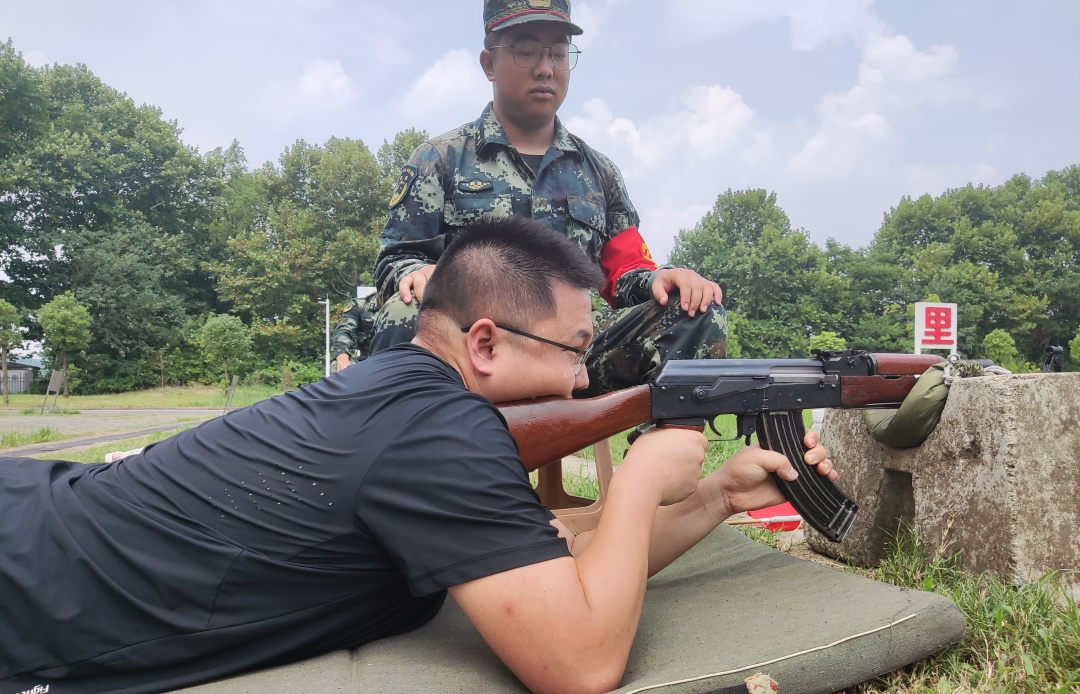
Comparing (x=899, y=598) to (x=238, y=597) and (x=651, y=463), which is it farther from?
(x=238, y=597)

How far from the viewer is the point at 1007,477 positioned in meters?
2.45

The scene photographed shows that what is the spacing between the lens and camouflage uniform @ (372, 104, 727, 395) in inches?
117

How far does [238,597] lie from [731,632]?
1.23 m

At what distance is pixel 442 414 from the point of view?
1.41 m

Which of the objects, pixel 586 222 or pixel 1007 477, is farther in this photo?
pixel 586 222

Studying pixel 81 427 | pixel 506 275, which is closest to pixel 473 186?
pixel 506 275

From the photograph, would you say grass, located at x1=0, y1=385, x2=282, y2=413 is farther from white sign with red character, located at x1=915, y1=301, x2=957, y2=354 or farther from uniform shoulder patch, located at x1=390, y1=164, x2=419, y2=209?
uniform shoulder patch, located at x1=390, y1=164, x2=419, y2=209

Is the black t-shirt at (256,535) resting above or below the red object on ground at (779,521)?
above

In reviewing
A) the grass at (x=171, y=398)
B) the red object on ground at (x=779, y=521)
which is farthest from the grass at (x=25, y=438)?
the grass at (x=171, y=398)

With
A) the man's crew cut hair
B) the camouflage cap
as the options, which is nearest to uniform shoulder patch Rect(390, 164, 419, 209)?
the camouflage cap

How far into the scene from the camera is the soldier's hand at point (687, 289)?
9.31ft

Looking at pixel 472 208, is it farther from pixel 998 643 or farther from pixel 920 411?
pixel 998 643

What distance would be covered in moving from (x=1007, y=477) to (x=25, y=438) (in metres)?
12.0

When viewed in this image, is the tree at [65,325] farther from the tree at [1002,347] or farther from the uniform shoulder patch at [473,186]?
the tree at [1002,347]
